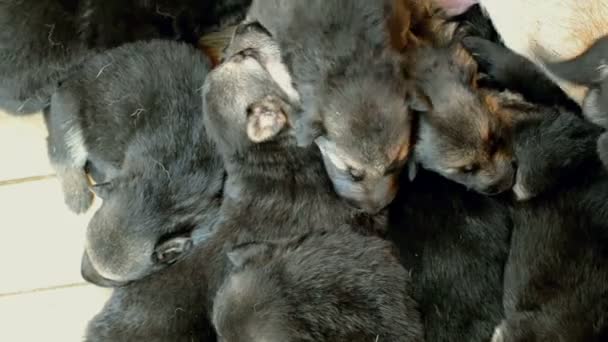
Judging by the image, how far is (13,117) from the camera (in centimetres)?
313

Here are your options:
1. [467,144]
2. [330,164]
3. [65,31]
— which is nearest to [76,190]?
[65,31]

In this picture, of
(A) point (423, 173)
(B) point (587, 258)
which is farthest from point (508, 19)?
(B) point (587, 258)

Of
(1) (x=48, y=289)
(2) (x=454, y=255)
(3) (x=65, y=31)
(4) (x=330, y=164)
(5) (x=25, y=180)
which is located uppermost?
(3) (x=65, y=31)

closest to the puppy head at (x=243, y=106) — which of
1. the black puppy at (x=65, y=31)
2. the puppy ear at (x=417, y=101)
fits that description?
the black puppy at (x=65, y=31)

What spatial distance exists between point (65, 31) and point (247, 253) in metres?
0.98

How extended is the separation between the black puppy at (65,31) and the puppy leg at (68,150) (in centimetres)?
8

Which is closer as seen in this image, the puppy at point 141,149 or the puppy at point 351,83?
the puppy at point 351,83

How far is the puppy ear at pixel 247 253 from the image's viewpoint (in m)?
2.65

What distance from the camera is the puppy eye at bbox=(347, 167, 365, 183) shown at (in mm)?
2662

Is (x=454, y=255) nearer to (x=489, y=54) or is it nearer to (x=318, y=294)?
(x=318, y=294)

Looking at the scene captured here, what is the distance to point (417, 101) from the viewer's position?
2588 mm

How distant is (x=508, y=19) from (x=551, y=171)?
0.53 meters

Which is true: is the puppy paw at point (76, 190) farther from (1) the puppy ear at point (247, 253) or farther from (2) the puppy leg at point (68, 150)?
(1) the puppy ear at point (247, 253)

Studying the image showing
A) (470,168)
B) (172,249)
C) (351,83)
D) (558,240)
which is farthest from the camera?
(172,249)
